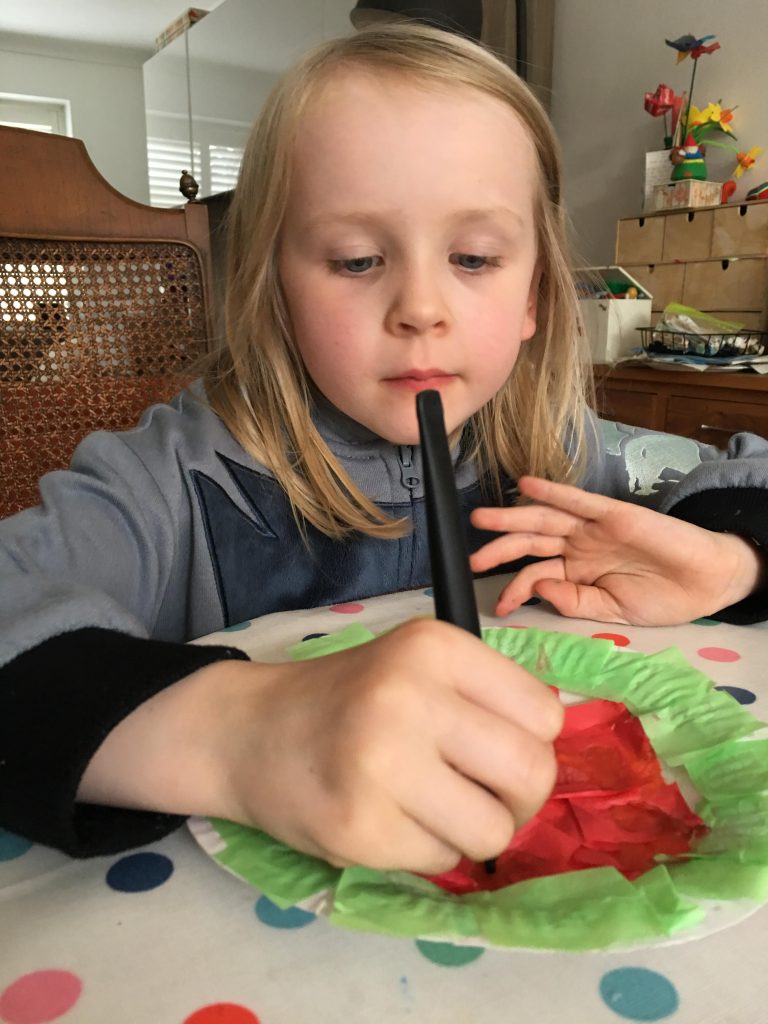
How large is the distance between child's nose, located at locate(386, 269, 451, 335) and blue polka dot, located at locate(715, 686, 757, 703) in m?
0.30

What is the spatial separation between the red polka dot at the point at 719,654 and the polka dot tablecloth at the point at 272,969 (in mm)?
243

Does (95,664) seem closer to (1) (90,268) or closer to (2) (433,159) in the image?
(2) (433,159)

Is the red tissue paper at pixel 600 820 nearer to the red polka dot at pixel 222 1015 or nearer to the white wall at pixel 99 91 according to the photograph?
the red polka dot at pixel 222 1015

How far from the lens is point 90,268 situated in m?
1.11

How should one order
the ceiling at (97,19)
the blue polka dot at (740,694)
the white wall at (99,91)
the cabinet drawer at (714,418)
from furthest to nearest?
the white wall at (99,91) < the ceiling at (97,19) < the cabinet drawer at (714,418) < the blue polka dot at (740,694)

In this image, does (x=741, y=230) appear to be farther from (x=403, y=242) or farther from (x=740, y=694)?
(x=740, y=694)

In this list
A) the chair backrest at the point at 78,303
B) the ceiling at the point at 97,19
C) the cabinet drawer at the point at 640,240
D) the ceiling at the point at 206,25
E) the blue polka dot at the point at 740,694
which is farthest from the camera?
the ceiling at the point at 97,19

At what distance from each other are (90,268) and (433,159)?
2.28ft

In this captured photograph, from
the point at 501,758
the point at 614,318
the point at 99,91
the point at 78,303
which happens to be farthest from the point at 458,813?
the point at 99,91

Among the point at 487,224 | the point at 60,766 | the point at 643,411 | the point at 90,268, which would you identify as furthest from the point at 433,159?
the point at 643,411

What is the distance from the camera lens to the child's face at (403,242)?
566mm

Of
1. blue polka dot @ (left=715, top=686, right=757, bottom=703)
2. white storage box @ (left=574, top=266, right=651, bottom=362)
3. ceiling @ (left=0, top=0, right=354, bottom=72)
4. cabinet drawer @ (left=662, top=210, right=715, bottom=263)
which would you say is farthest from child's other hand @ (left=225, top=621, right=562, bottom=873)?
ceiling @ (left=0, top=0, right=354, bottom=72)

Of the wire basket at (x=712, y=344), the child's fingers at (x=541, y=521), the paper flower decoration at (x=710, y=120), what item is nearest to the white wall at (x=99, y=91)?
the paper flower decoration at (x=710, y=120)

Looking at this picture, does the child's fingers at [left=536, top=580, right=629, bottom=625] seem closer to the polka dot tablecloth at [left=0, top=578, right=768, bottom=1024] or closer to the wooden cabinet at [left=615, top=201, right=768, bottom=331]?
the polka dot tablecloth at [left=0, top=578, right=768, bottom=1024]
